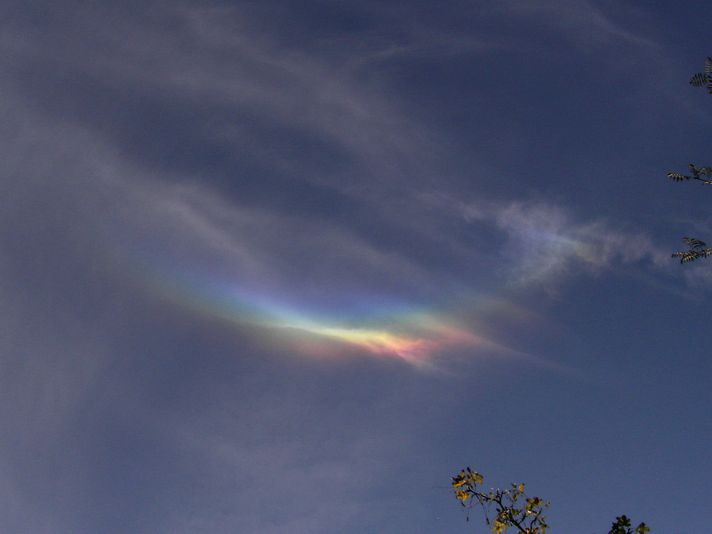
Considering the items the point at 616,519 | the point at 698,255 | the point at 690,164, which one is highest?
the point at 690,164

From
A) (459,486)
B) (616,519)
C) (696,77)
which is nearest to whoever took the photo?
(616,519)

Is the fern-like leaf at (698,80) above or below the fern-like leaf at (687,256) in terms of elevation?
above

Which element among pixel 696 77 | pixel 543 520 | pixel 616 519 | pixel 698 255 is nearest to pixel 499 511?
pixel 543 520

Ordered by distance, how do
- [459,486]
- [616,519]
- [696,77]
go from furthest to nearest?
[696,77] < [459,486] < [616,519]

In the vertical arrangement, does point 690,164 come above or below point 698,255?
above

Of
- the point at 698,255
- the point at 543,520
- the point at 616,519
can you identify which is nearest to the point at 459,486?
the point at 543,520

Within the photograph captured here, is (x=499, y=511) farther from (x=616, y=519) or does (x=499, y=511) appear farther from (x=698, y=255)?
(x=698, y=255)

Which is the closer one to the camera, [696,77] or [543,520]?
[543,520]

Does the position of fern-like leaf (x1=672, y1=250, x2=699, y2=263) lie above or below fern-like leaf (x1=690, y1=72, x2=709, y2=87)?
below

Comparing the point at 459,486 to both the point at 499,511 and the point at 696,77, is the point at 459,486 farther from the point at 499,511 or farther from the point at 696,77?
the point at 696,77
